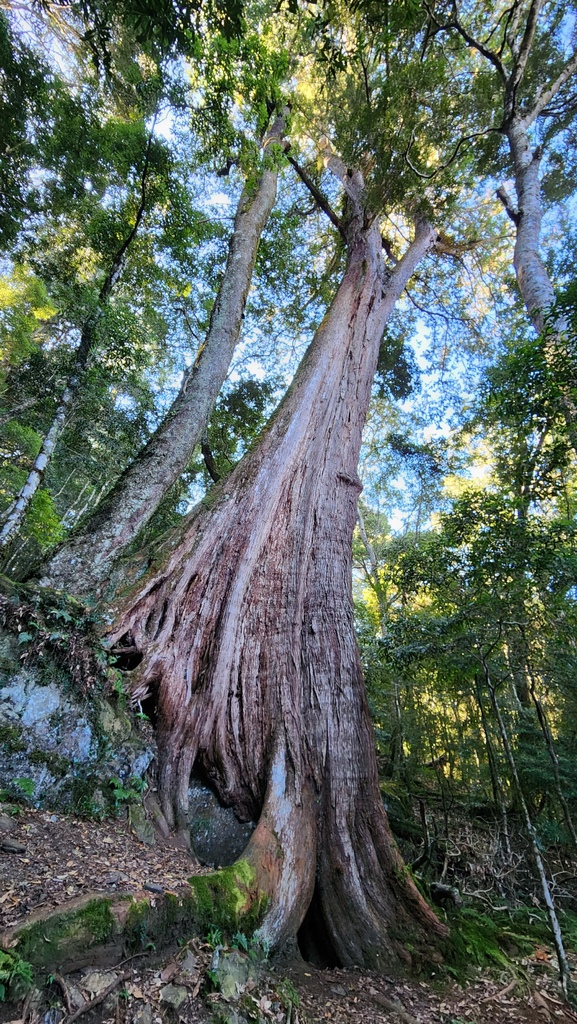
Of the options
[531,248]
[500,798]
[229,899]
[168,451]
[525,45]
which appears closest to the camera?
[229,899]

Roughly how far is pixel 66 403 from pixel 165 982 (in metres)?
7.58

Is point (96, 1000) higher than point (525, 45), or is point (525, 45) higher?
point (525, 45)

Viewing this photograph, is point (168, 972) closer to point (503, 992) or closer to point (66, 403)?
point (503, 992)

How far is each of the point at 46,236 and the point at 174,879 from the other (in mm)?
11397

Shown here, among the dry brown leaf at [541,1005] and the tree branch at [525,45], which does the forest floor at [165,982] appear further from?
the tree branch at [525,45]

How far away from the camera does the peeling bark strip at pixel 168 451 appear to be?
358 centimetres

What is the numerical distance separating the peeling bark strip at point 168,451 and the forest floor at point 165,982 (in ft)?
5.80

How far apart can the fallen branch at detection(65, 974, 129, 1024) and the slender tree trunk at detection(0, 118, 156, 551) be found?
5961 mm

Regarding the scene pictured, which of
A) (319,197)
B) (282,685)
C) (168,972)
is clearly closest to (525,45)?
(319,197)

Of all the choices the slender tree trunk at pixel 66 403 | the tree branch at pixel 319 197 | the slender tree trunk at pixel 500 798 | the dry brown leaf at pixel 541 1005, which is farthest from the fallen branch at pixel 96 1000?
the tree branch at pixel 319 197

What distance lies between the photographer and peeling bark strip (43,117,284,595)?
358cm

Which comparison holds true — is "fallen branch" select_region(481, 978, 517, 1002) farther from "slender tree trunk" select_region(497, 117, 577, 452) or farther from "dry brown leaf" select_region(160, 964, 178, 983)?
"slender tree trunk" select_region(497, 117, 577, 452)

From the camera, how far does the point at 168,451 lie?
4676 millimetres

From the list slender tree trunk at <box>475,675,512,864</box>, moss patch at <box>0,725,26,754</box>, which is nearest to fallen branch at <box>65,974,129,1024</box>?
moss patch at <box>0,725,26,754</box>
